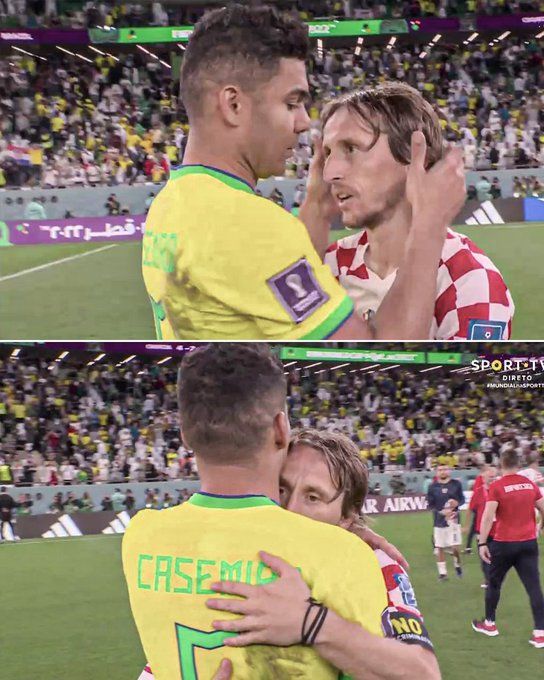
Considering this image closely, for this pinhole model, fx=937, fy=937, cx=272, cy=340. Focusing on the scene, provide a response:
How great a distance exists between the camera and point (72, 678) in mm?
5699

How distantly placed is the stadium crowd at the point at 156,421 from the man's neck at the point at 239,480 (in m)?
10.6

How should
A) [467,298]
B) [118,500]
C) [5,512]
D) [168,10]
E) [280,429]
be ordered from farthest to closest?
[118,500] < [5,512] < [168,10] < [467,298] < [280,429]

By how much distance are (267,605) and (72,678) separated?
A: 4.73m

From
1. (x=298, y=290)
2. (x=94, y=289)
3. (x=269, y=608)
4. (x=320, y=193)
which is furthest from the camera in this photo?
(x=94, y=289)

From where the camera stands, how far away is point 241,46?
5.64 ft

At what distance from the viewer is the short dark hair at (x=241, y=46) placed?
170cm

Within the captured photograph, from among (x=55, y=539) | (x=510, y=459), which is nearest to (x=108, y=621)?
(x=510, y=459)

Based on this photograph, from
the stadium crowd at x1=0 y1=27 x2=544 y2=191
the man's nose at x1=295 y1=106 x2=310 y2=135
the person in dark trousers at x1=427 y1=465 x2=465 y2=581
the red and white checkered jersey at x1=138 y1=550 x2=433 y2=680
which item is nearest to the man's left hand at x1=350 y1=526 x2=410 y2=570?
the red and white checkered jersey at x1=138 y1=550 x2=433 y2=680

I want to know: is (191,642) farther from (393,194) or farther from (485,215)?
(485,215)

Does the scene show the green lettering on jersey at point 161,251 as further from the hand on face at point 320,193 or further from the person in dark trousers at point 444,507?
the person in dark trousers at point 444,507

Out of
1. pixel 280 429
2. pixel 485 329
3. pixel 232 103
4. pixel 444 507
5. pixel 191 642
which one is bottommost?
pixel 444 507

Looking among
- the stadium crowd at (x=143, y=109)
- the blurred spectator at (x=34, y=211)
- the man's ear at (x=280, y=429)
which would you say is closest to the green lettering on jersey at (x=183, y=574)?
the man's ear at (x=280, y=429)

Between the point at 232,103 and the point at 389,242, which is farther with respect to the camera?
the point at 389,242

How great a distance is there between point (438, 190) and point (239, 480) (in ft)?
2.18
